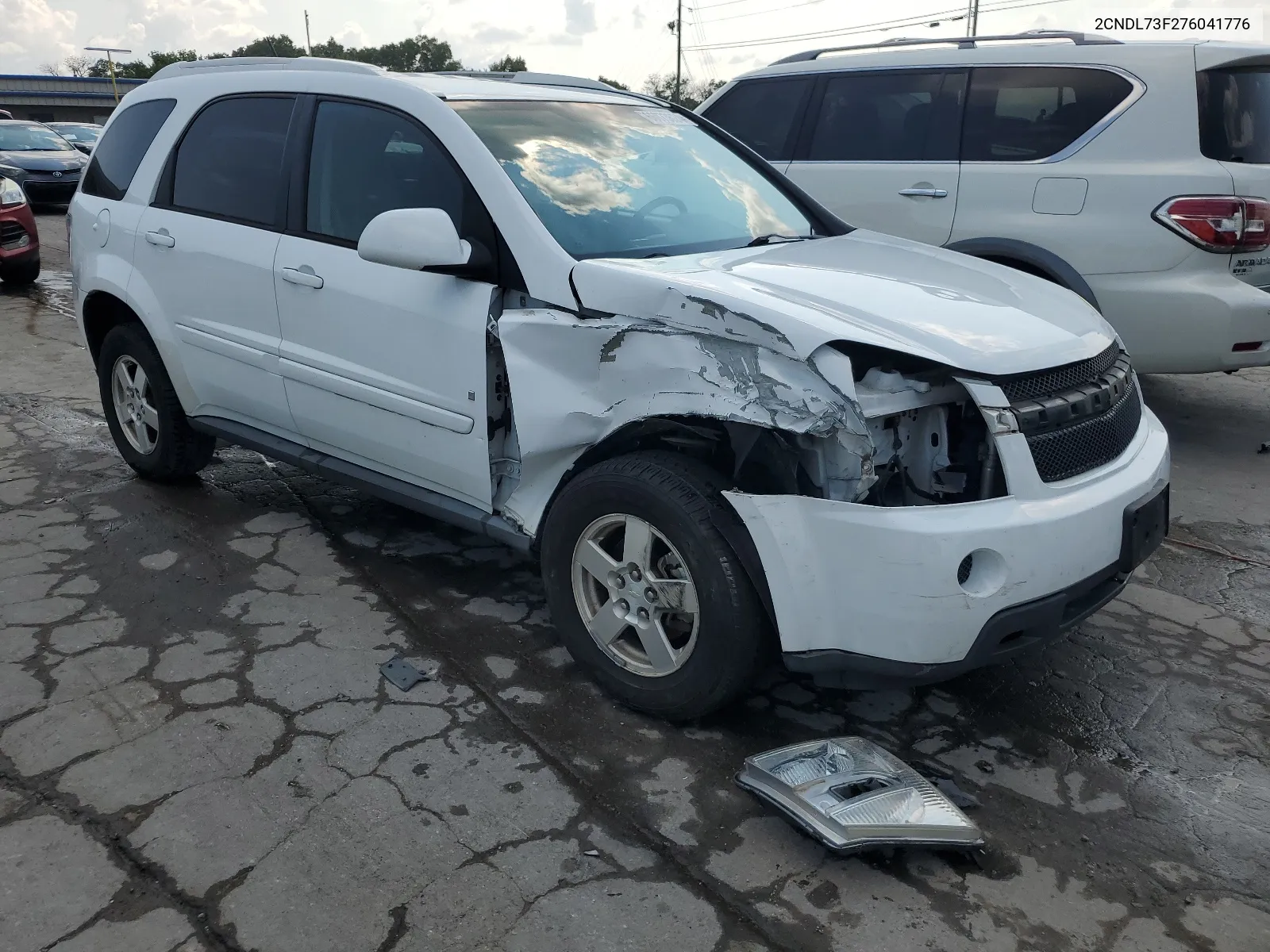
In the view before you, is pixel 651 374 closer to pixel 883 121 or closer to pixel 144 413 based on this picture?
pixel 144 413

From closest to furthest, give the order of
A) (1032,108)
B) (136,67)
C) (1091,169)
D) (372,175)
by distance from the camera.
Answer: (372,175) < (1091,169) < (1032,108) < (136,67)

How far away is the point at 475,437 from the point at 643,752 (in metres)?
1.12

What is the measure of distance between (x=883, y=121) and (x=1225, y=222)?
1.98 metres

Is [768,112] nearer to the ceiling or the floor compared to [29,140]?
nearer to the ceiling

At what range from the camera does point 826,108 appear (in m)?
6.37

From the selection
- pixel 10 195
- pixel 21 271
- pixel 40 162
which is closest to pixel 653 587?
pixel 21 271

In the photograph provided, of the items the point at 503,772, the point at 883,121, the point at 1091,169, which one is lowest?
the point at 503,772

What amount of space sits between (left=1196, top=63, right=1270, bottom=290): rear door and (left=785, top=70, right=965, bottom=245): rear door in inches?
48.2

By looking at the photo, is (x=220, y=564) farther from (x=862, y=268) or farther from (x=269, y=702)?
(x=862, y=268)

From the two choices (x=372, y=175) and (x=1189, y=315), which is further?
(x=1189, y=315)

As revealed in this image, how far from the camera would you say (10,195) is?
34.2ft

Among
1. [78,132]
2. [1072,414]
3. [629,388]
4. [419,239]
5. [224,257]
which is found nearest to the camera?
[1072,414]

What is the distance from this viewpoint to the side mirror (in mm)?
3115

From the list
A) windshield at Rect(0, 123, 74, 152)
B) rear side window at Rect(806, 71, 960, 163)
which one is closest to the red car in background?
windshield at Rect(0, 123, 74, 152)
